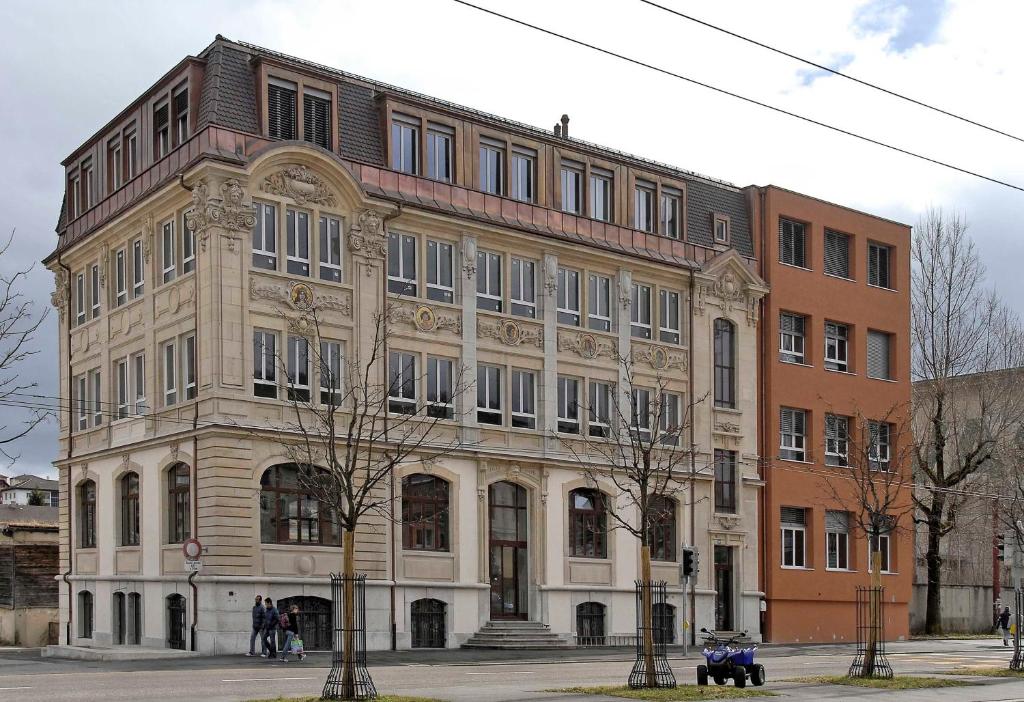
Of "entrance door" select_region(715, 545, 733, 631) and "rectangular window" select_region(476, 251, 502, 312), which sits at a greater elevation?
"rectangular window" select_region(476, 251, 502, 312)

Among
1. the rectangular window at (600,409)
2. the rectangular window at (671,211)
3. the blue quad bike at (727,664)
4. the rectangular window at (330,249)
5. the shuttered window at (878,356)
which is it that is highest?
the rectangular window at (671,211)

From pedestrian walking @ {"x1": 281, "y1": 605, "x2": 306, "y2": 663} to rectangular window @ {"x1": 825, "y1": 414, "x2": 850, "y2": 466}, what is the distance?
77.4 feet

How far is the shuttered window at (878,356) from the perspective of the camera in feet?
179

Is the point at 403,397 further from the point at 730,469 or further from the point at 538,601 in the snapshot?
the point at 730,469

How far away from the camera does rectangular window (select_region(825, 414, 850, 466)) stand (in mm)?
52219

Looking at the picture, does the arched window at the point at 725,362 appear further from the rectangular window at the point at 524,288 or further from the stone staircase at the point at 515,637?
the stone staircase at the point at 515,637

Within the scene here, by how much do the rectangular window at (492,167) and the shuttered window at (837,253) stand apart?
14650 mm

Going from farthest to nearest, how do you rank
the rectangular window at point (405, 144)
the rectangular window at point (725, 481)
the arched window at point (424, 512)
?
the rectangular window at point (725, 481)
the rectangular window at point (405, 144)
the arched window at point (424, 512)

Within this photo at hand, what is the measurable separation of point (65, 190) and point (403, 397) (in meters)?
14.6

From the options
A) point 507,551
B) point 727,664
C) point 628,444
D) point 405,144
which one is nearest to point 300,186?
point 405,144

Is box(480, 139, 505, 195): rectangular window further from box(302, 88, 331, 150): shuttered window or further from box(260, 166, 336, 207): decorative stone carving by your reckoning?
box(260, 166, 336, 207): decorative stone carving

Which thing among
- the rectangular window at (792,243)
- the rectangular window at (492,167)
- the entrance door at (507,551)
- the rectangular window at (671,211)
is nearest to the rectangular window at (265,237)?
the rectangular window at (492,167)

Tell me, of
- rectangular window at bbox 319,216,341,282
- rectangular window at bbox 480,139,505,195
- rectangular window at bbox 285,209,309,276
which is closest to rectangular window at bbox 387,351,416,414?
rectangular window at bbox 319,216,341,282

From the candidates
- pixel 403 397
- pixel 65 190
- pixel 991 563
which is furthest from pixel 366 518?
pixel 991 563
